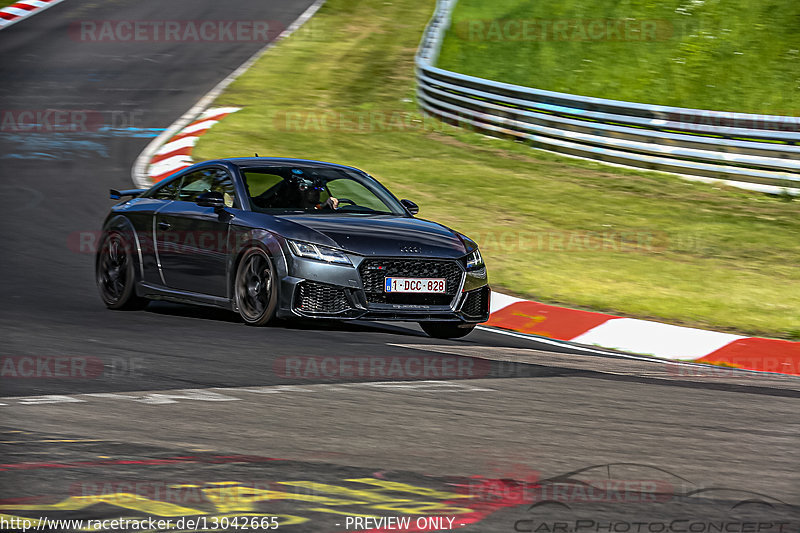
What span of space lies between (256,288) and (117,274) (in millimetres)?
1880

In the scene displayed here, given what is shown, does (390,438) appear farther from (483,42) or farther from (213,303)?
(483,42)

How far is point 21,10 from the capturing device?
33812 millimetres

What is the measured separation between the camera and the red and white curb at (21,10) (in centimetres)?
3231

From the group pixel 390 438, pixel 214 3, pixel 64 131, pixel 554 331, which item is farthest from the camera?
pixel 214 3

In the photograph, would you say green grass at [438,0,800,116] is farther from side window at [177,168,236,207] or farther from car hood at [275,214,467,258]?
side window at [177,168,236,207]

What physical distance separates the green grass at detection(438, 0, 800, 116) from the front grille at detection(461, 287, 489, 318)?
1146 centimetres

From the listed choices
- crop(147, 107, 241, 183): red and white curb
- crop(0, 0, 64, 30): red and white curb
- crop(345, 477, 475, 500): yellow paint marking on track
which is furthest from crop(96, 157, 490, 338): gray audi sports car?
crop(0, 0, 64, 30): red and white curb

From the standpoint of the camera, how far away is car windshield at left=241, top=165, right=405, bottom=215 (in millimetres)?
10258

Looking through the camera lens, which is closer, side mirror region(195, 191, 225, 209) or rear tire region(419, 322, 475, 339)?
side mirror region(195, 191, 225, 209)

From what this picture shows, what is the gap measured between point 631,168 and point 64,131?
9.28 metres

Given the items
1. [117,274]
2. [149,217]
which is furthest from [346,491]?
[117,274]

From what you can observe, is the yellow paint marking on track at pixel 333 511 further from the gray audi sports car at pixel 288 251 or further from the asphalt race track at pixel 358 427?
the gray audi sports car at pixel 288 251

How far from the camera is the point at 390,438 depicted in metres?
5.77

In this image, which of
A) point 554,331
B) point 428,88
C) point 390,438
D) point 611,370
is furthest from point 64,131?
point 390,438
